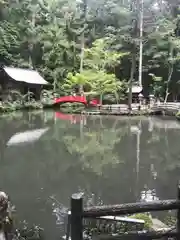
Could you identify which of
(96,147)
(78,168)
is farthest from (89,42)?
(78,168)

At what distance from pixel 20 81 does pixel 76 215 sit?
27.0 meters

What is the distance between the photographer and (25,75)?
1176 inches

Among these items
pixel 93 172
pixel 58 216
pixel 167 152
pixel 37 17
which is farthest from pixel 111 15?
pixel 58 216

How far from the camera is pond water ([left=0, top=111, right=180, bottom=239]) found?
6176 mm

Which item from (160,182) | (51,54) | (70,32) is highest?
(70,32)

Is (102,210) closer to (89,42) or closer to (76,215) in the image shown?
(76,215)

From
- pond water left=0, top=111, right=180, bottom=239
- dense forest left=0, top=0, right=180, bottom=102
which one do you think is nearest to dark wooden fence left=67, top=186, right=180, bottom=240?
pond water left=0, top=111, right=180, bottom=239

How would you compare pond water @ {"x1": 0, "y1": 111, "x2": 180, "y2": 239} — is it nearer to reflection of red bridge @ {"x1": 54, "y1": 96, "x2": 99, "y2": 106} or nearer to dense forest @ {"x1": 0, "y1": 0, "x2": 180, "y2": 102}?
reflection of red bridge @ {"x1": 54, "y1": 96, "x2": 99, "y2": 106}

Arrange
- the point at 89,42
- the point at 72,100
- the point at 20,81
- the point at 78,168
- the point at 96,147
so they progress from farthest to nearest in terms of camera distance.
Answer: the point at 89,42 < the point at 20,81 < the point at 72,100 < the point at 96,147 < the point at 78,168

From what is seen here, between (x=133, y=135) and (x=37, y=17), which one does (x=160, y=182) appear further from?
(x=37, y=17)

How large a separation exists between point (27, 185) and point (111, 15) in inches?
1286

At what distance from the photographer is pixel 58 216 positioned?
546cm

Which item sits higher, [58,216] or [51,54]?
[51,54]

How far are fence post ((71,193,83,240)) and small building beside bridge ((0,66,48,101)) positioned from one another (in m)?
25.6
